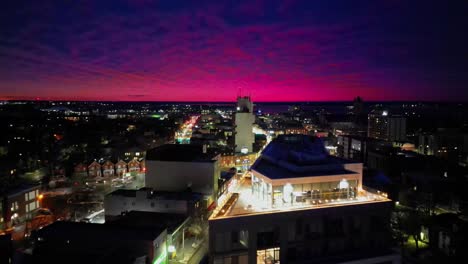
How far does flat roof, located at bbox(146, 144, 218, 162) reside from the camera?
1795 centimetres

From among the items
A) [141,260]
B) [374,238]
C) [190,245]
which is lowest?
[190,245]

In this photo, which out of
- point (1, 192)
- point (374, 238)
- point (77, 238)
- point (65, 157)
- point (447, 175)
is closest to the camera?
point (374, 238)

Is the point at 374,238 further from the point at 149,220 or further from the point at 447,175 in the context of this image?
the point at 447,175

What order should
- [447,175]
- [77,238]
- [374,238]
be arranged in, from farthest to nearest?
[447,175]
[77,238]
[374,238]

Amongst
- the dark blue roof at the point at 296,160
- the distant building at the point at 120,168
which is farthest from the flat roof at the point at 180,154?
the distant building at the point at 120,168

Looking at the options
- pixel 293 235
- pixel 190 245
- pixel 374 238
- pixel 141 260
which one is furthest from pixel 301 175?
pixel 190 245

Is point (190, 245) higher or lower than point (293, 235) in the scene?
lower

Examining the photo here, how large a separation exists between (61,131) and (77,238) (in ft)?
144

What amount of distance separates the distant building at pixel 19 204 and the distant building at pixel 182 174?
6.27 meters

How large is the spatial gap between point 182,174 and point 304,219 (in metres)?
10.1

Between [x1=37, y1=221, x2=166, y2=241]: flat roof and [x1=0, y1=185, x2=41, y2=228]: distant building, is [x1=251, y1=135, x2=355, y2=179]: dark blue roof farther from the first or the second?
[x1=0, y1=185, x2=41, y2=228]: distant building

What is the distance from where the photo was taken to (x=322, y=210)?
904cm

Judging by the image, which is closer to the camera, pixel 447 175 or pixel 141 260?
pixel 141 260

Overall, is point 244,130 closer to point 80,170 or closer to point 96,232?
point 80,170
